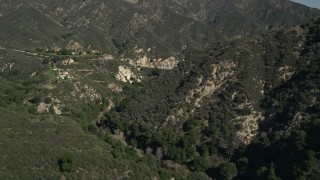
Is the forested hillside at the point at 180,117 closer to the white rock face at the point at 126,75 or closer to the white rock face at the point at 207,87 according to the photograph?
the white rock face at the point at 207,87

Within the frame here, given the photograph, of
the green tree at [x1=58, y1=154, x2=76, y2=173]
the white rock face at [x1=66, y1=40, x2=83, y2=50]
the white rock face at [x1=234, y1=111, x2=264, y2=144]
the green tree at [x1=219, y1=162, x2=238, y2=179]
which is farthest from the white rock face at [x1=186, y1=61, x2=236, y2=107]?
the white rock face at [x1=66, y1=40, x2=83, y2=50]

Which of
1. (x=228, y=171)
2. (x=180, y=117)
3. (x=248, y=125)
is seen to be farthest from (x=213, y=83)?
(x=228, y=171)

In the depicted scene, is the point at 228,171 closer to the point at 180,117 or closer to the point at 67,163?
the point at 180,117

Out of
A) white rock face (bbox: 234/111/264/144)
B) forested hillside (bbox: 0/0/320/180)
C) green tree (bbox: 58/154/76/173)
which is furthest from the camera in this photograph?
white rock face (bbox: 234/111/264/144)

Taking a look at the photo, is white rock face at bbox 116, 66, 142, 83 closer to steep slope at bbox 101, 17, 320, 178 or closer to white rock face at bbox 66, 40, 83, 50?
steep slope at bbox 101, 17, 320, 178

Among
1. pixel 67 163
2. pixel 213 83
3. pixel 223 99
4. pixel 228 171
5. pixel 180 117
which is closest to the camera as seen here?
pixel 67 163

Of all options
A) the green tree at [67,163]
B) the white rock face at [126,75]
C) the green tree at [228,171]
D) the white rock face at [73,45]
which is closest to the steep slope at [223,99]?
the green tree at [228,171]

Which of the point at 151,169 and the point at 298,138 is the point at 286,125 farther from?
the point at 151,169

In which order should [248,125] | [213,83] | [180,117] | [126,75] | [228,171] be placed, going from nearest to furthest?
[228,171] → [248,125] → [180,117] → [213,83] → [126,75]

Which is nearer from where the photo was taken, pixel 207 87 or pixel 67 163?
pixel 67 163

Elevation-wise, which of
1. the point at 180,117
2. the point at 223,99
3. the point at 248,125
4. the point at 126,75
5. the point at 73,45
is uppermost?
the point at 223,99
